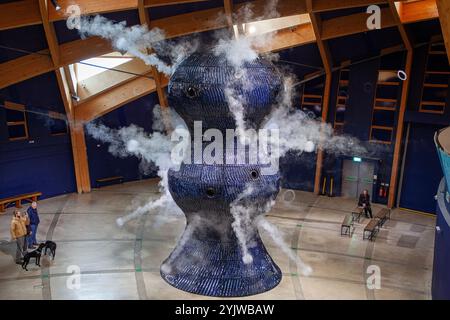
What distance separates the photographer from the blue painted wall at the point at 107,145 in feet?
58.3

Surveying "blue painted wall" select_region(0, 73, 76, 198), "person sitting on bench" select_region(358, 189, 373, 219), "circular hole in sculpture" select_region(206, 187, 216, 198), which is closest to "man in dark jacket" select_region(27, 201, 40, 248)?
"blue painted wall" select_region(0, 73, 76, 198)

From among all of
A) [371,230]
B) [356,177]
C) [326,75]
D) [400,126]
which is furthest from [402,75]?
[371,230]

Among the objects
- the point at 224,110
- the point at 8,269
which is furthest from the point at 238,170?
the point at 8,269

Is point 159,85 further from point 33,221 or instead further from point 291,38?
point 33,221

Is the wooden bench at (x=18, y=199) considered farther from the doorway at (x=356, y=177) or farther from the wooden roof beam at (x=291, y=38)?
the doorway at (x=356, y=177)

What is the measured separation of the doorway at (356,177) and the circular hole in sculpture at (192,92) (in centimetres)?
1114

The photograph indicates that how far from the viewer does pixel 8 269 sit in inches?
412

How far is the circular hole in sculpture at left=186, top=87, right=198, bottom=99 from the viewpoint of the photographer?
7353mm

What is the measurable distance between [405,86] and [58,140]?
11453 millimetres

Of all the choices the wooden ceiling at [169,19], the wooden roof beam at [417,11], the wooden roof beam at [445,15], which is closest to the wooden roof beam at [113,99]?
the wooden ceiling at [169,19]

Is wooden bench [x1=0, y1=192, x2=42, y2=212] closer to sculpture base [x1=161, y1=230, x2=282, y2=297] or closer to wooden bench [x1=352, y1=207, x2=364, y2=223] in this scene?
sculpture base [x1=161, y1=230, x2=282, y2=297]

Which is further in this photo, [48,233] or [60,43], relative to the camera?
[60,43]
